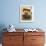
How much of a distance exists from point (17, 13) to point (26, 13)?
Answer: 0.30 metres

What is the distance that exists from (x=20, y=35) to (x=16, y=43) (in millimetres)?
264

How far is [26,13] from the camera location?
427 centimetres

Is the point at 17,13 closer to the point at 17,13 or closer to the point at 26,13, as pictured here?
the point at 17,13

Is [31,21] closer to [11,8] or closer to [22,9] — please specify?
[22,9]

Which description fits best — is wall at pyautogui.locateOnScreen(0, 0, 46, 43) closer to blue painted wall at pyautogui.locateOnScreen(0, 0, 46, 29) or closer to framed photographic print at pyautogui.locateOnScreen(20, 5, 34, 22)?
blue painted wall at pyautogui.locateOnScreen(0, 0, 46, 29)

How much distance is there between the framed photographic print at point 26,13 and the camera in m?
4.24

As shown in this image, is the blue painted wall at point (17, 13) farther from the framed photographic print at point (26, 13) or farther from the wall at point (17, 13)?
the framed photographic print at point (26, 13)

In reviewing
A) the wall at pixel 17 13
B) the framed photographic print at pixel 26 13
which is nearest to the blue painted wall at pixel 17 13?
the wall at pixel 17 13

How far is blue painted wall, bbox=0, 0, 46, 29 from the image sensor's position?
13.9ft

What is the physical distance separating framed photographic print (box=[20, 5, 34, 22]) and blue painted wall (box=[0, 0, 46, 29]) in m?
0.10

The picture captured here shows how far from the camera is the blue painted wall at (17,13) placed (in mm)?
4227

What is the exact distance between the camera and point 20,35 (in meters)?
3.76

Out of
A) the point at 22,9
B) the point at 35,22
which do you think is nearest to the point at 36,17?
the point at 35,22

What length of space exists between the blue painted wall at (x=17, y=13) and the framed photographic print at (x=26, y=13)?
0.10 meters
